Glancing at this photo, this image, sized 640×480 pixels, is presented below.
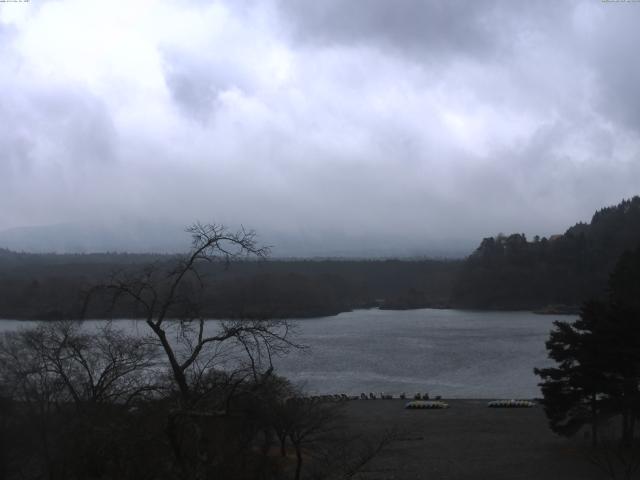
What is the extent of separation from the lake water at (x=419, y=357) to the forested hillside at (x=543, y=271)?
13076 mm

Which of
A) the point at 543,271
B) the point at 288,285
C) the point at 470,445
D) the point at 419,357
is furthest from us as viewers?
the point at 543,271

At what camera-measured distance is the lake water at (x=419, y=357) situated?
25.0m

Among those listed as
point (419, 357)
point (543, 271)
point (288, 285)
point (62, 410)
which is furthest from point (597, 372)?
point (543, 271)

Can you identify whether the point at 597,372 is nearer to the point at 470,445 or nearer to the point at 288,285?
the point at 470,445

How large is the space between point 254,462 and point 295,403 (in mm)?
5175

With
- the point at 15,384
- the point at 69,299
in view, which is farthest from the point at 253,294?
the point at 15,384

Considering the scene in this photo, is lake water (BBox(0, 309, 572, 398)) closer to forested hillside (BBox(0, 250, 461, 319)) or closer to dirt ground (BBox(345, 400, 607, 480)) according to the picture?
forested hillside (BBox(0, 250, 461, 319))

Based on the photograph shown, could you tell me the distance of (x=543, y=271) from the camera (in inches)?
2601

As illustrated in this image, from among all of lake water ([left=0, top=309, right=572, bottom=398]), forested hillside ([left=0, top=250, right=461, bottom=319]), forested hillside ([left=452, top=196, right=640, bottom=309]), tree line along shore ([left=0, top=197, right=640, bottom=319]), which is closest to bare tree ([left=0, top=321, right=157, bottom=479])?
lake water ([left=0, top=309, right=572, bottom=398])

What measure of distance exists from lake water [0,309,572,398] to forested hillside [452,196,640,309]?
13076 mm

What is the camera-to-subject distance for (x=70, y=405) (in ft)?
22.8

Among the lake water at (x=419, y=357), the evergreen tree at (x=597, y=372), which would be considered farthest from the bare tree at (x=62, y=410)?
the evergreen tree at (x=597, y=372)

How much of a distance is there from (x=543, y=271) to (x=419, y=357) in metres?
37.0

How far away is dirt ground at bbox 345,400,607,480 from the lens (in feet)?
41.3
